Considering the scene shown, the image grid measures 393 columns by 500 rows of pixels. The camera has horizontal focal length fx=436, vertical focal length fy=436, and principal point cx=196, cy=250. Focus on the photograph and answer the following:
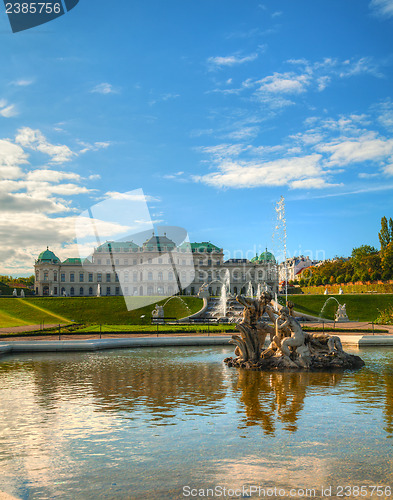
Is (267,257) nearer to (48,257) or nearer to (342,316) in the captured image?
(48,257)

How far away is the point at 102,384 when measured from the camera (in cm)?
1270

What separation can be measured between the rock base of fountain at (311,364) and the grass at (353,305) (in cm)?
3082

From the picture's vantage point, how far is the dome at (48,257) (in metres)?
118

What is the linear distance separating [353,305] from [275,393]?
42.3 meters

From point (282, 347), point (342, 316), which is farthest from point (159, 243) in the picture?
point (282, 347)

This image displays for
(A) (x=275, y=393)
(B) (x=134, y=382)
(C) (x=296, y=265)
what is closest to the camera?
(A) (x=275, y=393)

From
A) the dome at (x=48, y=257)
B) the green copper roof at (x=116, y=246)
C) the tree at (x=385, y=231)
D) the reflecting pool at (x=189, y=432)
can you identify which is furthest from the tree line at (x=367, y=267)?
the dome at (x=48, y=257)

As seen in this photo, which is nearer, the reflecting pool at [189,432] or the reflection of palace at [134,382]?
the reflecting pool at [189,432]

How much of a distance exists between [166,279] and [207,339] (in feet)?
294

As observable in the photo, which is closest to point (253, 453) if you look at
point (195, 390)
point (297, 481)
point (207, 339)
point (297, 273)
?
point (297, 481)

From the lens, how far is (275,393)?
1130 cm

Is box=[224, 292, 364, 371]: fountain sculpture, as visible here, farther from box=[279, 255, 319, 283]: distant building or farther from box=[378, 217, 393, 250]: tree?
box=[279, 255, 319, 283]: distant building

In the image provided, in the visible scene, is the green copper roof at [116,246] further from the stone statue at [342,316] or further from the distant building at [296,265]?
the stone statue at [342,316]

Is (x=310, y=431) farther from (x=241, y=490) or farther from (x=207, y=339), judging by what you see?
(x=207, y=339)
